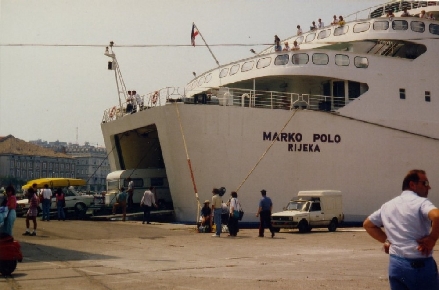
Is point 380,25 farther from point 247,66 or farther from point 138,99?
point 138,99

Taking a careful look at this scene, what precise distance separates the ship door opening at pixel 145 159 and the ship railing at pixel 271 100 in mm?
5524

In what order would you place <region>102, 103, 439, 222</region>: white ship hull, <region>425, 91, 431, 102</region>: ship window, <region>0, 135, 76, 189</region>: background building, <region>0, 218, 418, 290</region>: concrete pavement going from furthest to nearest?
<region>0, 135, 76, 189</region>: background building < <region>425, 91, 431, 102</region>: ship window < <region>102, 103, 439, 222</region>: white ship hull < <region>0, 218, 418, 290</region>: concrete pavement

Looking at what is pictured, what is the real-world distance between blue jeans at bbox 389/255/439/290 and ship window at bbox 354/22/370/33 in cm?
2133

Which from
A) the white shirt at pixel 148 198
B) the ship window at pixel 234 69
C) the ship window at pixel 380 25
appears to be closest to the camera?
the white shirt at pixel 148 198

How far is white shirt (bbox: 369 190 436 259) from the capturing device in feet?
15.3

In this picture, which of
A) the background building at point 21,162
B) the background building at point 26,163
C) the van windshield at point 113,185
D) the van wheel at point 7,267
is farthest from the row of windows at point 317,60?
the background building at point 21,162

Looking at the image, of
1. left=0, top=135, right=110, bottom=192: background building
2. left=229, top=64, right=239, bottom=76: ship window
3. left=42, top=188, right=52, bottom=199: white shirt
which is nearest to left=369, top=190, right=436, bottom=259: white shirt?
left=42, top=188, right=52, bottom=199: white shirt

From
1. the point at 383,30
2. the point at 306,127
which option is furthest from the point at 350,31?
the point at 306,127

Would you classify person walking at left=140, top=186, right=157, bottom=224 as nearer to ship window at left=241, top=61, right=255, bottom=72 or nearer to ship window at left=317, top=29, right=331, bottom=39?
ship window at left=241, top=61, right=255, bottom=72

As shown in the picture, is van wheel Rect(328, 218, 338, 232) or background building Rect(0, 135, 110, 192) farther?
background building Rect(0, 135, 110, 192)

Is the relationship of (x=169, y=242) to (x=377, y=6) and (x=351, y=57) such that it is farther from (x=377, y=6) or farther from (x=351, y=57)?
(x=377, y=6)

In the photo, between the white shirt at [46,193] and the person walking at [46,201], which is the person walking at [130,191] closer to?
the person walking at [46,201]

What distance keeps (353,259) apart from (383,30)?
604 inches

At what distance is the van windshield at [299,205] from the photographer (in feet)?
64.4
